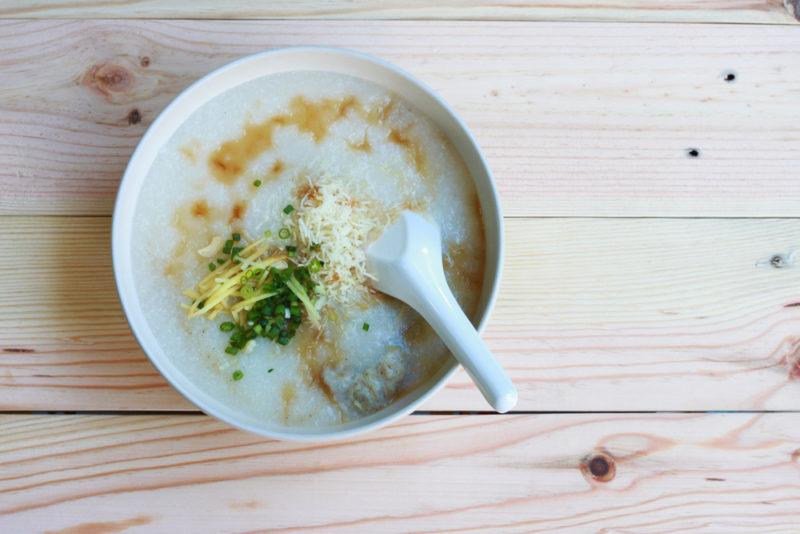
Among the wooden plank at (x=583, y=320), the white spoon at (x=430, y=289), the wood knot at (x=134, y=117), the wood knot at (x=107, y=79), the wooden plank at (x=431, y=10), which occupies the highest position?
the wooden plank at (x=431, y=10)

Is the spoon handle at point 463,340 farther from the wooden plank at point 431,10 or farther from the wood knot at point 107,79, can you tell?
the wood knot at point 107,79

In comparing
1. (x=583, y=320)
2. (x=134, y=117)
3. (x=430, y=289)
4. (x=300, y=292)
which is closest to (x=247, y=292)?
(x=300, y=292)

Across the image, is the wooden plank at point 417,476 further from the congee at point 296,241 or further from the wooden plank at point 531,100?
the wooden plank at point 531,100

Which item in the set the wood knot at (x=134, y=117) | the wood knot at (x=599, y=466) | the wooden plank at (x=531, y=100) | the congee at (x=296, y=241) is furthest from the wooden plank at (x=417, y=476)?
the wood knot at (x=134, y=117)

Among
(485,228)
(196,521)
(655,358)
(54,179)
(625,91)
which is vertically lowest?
(196,521)

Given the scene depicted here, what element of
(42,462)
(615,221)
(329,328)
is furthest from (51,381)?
(615,221)

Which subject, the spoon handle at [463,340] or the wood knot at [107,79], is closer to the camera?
the spoon handle at [463,340]

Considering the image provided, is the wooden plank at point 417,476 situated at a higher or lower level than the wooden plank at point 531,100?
lower

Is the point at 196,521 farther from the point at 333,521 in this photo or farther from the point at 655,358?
the point at 655,358
